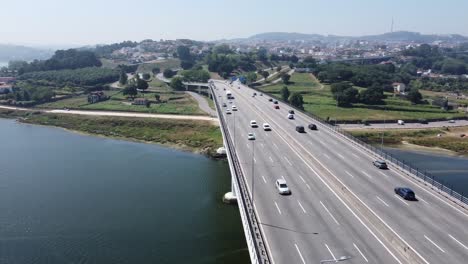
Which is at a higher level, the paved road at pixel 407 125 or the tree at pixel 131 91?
the tree at pixel 131 91

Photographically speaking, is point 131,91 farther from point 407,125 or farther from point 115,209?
point 115,209

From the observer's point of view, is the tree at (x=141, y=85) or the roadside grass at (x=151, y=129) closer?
the roadside grass at (x=151, y=129)

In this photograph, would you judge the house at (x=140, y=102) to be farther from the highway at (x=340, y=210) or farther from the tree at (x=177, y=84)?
the highway at (x=340, y=210)

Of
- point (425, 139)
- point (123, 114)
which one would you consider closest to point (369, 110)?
point (425, 139)

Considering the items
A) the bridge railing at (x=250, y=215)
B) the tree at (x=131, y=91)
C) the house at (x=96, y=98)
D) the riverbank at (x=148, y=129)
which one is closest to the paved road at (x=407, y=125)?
the riverbank at (x=148, y=129)

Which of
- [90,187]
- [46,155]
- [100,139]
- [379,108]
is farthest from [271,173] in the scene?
[379,108]

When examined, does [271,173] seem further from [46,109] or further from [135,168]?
[46,109]
